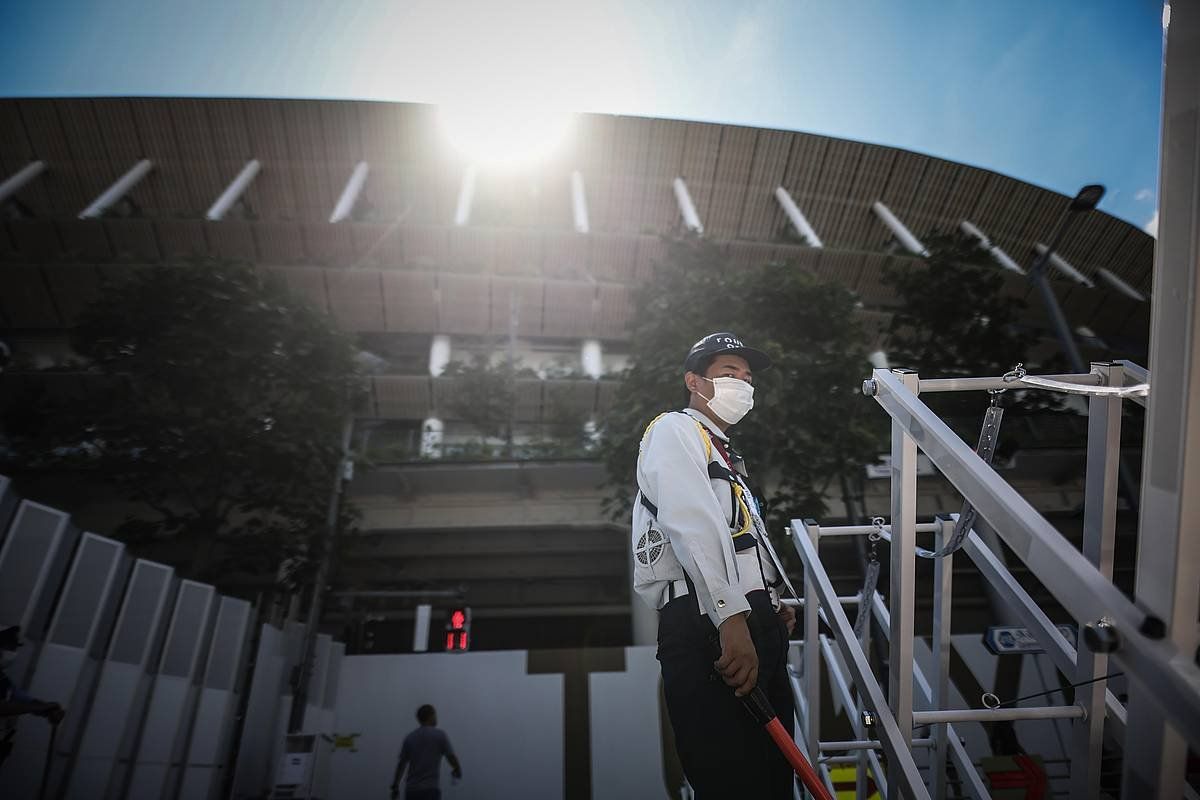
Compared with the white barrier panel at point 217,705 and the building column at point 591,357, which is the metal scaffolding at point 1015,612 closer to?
the white barrier panel at point 217,705

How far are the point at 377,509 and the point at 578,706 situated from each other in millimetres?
9120

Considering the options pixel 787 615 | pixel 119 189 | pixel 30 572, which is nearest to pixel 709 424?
pixel 787 615

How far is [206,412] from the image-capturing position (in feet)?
35.6

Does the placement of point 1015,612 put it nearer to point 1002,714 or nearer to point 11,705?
point 1002,714

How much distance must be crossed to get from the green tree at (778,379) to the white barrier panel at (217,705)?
21.3 feet

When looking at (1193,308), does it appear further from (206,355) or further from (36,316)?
(36,316)

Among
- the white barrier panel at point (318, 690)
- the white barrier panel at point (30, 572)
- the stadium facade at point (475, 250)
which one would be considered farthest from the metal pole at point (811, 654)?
the stadium facade at point (475, 250)

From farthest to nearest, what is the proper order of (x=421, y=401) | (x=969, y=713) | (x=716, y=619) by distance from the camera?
(x=421, y=401)
(x=969, y=713)
(x=716, y=619)

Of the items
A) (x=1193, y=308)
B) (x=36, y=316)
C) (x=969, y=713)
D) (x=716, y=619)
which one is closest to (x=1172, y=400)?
(x=1193, y=308)

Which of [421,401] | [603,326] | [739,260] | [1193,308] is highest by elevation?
[739,260]

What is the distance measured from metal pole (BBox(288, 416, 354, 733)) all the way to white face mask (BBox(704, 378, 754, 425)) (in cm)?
1093

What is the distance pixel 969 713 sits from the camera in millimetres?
2498

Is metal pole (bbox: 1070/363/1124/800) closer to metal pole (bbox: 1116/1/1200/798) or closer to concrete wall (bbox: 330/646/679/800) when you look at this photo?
metal pole (bbox: 1116/1/1200/798)

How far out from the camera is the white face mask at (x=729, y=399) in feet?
9.89
